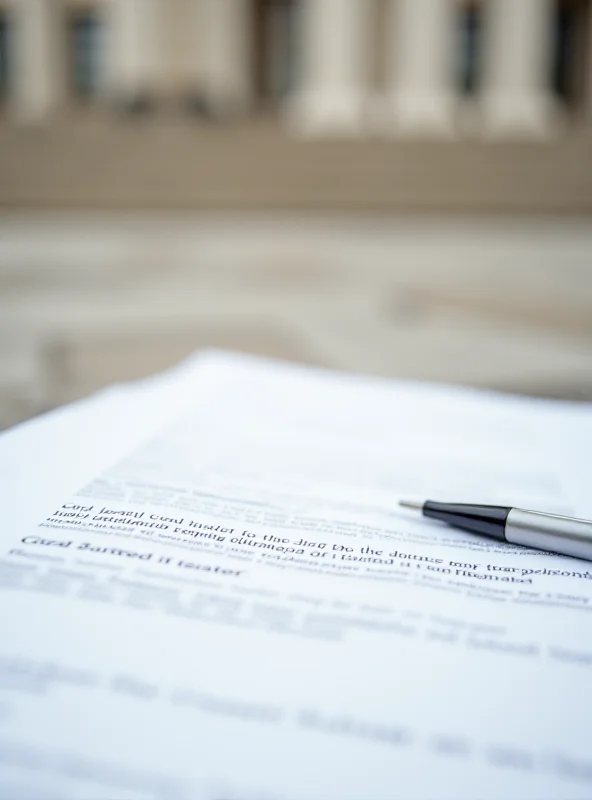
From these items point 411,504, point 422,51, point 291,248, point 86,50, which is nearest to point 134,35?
point 86,50

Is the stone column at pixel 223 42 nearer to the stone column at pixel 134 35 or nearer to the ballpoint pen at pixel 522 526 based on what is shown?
the stone column at pixel 134 35

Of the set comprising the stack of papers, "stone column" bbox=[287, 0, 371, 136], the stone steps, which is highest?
"stone column" bbox=[287, 0, 371, 136]

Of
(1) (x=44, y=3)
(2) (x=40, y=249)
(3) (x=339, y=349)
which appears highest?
(1) (x=44, y=3)

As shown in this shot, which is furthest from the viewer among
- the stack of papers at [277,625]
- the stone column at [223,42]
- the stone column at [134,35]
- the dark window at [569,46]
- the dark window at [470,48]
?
the dark window at [470,48]

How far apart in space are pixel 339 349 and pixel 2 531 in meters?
0.60

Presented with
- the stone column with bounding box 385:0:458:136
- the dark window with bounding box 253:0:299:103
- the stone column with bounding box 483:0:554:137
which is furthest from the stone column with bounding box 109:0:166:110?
the stone column with bounding box 483:0:554:137

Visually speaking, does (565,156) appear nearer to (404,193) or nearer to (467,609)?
(404,193)

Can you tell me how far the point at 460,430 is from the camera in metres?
0.31

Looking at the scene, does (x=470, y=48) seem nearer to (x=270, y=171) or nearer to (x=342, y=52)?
(x=342, y=52)

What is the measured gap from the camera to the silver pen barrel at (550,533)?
193mm

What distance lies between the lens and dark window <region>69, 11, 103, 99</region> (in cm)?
237

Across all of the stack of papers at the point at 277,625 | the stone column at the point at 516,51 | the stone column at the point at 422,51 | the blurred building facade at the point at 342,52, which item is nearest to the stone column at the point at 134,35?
the blurred building facade at the point at 342,52

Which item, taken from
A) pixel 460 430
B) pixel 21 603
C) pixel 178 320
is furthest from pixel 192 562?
pixel 178 320

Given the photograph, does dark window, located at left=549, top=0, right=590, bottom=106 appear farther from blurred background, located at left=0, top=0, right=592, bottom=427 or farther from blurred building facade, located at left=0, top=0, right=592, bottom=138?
blurred background, located at left=0, top=0, right=592, bottom=427
